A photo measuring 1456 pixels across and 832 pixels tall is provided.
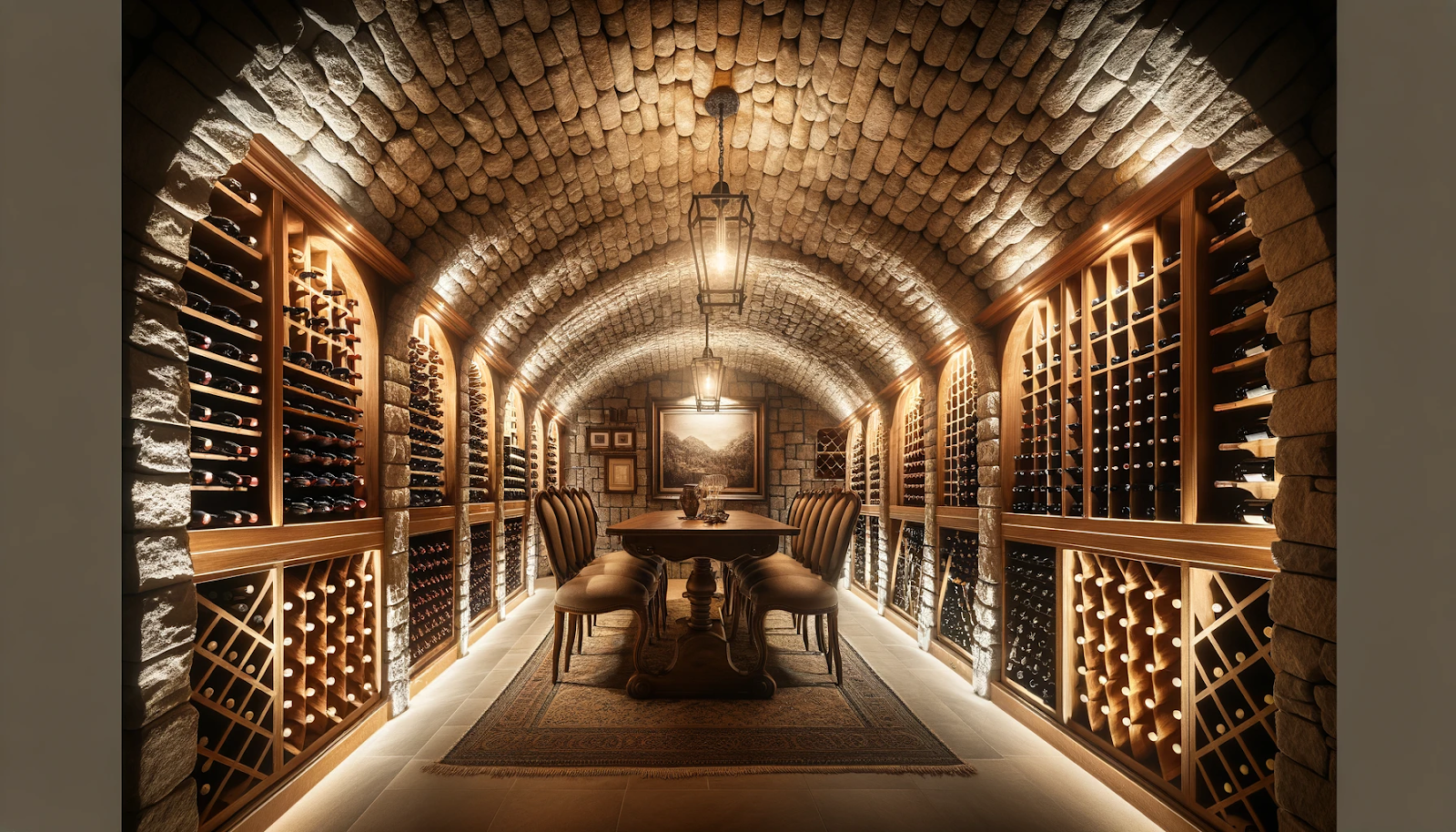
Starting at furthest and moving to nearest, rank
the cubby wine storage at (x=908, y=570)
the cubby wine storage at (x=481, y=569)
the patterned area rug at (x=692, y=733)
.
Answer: the cubby wine storage at (x=908, y=570) → the cubby wine storage at (x=481, y=569) → the patterned area rug at (x=692, y=733)

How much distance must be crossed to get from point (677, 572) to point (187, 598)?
26.8 feet

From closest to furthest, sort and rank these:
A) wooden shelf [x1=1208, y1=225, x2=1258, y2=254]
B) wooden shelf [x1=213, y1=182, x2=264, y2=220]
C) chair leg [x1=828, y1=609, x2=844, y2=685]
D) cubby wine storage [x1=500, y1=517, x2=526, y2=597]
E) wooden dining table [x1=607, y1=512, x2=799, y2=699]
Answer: wooden shelf [x1=1208, y1=225, x2=1258, y2=254] → wooden shelf [x1=213, y1=182, x2=264, y2=220] → wooden dining table [x1=607, y1=512, x2=799, y2=699] → chair leg [x1=828, y1=609, x2=844, y2=685] → cubby wine storage [x1=500, y1=517, x2=526, y2=597]

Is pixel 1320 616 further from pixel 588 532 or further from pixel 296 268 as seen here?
pixel 588 532

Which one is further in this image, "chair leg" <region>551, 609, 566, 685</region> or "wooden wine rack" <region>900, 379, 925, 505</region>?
"wooden wine rack" <region>900, 379, 925, 505</region>

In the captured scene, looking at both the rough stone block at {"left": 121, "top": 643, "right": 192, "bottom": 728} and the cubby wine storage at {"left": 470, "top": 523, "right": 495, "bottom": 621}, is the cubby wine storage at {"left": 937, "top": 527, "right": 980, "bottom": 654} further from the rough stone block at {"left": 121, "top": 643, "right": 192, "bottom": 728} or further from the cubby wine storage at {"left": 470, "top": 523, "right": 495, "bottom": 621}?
the rough stone block at {"left": 121, "top": 643, "right": 192, "bottom": 728}

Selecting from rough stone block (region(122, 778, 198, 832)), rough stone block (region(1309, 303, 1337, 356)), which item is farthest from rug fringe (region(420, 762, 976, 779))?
rough stone block (region(1309, 303, 1337, 356))

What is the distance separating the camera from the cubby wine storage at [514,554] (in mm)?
6840

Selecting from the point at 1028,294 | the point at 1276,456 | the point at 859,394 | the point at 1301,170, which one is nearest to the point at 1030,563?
the point at 1028,294

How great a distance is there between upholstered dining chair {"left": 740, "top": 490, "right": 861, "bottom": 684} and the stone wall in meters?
5.67

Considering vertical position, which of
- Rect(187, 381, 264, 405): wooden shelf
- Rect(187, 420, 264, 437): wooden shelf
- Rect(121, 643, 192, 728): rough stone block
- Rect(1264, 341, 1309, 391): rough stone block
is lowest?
Rect(121, 643, 192, 728): rough stone block

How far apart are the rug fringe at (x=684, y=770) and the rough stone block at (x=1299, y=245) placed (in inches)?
88.9

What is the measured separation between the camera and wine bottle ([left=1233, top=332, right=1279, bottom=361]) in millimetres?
2018

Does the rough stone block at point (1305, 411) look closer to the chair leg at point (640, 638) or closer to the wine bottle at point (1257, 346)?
the wine bottle at point (1257, 346)

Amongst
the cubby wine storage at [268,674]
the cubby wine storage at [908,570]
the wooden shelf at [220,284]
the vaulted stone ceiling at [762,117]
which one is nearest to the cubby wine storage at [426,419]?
the vaulted stone ceiling at [762,117]
